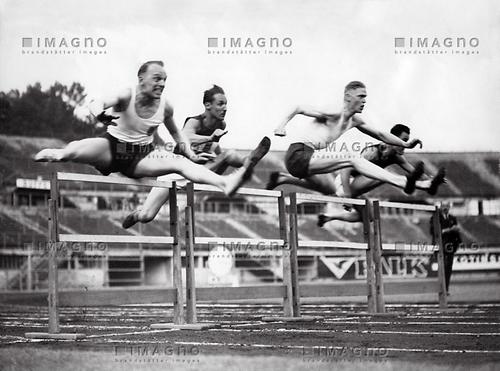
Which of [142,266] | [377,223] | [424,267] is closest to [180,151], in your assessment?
[377,223]

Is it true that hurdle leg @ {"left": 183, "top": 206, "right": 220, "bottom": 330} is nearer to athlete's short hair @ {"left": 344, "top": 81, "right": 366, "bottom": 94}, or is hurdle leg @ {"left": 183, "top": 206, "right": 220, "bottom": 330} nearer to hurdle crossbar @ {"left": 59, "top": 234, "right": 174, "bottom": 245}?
hurdle crossbar @ {"left": 59, "top": 234, "right": 174, "bottom": 245}

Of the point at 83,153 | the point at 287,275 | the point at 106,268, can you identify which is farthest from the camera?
the point at 106,268

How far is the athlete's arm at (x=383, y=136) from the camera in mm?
12070

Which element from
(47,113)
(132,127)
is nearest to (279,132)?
(132,127)

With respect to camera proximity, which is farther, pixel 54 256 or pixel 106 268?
pixel 106 268

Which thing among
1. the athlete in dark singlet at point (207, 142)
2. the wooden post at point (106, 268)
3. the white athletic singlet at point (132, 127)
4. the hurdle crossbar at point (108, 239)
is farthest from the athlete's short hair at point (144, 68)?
the wooden post at point (106, 268)

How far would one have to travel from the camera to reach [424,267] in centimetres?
3769

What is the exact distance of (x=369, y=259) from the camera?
1198 cm

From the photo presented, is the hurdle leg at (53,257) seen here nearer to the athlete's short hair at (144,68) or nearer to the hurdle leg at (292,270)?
the athlete's short hair at (144,68)

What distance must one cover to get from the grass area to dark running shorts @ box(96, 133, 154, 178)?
3297mm

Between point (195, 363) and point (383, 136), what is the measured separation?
272 inches

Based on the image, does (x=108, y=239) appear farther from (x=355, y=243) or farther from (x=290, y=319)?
(x=355, y=243)

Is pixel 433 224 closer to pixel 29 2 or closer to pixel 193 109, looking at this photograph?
pixel 193 109

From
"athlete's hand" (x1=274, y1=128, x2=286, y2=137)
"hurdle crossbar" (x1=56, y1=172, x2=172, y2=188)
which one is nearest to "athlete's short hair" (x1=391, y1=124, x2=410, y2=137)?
"athlete's hand" (x1=274, y1=128, x2=286, y2=137)
